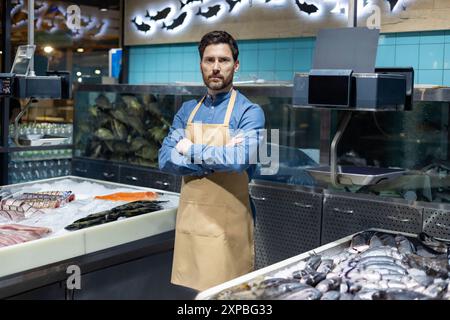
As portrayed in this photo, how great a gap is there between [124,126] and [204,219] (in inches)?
88.1

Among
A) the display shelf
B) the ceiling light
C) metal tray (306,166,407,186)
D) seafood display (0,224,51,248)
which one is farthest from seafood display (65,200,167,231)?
the ceiling light

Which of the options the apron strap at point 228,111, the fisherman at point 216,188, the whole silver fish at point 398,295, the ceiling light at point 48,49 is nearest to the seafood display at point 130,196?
the fisherman at point 216,188

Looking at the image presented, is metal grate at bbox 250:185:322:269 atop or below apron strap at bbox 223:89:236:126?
below

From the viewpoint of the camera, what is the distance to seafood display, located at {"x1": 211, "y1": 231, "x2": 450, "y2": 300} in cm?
205

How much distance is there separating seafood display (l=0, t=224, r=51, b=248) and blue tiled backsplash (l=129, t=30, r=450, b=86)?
2.41 metres

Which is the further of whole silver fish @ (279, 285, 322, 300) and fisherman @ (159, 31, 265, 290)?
fisherman @ (159, 31, 265, 290)

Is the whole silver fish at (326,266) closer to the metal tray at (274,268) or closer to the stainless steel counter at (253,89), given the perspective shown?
the metal tray at (274,268)

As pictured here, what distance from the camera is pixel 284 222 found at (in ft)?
13.0

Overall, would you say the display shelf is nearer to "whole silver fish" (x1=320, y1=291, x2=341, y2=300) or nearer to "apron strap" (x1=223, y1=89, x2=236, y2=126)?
"apron strap" (x1=223, y1=89, x2=236, y2=126)

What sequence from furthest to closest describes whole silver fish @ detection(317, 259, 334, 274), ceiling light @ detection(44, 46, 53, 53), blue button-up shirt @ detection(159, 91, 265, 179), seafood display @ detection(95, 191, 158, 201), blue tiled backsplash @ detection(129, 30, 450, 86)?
→ 1. ceiling light @ detection(44, 46, 53, 53)
2. blue tiled backsplash @ detection(129, 30, 450, 86)
3. seafood display @ detection(95, 191, 158, 201)
4. blue button-up shirt @ detection(159, 91, 265, 179)
5. whole silver fish @ detection(317, 259, 334, 274)

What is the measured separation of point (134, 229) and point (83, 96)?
100 inches

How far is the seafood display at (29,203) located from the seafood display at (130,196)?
0.75 feet

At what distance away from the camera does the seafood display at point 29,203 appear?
10.7 feet

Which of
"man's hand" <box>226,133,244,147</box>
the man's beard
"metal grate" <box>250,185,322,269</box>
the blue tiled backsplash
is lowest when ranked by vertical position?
"metal grate" <box>250,185,322,269</box>
